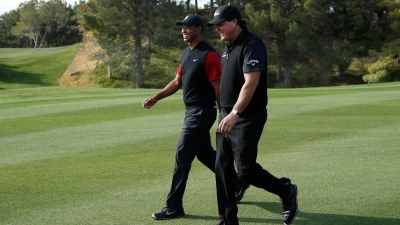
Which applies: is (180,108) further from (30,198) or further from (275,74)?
(275,74)

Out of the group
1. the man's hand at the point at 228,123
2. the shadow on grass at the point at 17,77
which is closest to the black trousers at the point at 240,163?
the man's hand at the point at 228,123

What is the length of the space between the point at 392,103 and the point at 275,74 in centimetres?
3894

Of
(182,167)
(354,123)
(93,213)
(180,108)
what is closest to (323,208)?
(182,167)

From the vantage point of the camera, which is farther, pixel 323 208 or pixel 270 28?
pixel 270 28

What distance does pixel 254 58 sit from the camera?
5.63m

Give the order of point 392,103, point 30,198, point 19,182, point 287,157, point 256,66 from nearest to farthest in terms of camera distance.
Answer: point 256,66 < point 30,198 < point 19,182 < point 287,157 < point 392,103

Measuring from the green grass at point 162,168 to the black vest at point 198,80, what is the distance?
3.77 feet

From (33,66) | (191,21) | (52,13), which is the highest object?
(52,13)

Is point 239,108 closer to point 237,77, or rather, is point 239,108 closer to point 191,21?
point 237,77

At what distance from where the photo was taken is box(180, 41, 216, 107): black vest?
6.79 m

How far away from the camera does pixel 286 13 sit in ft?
181

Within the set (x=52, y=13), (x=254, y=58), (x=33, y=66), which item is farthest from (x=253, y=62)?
(x=52, y=13)

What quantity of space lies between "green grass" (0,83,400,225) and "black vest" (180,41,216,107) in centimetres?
115

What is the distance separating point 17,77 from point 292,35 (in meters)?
28.3
